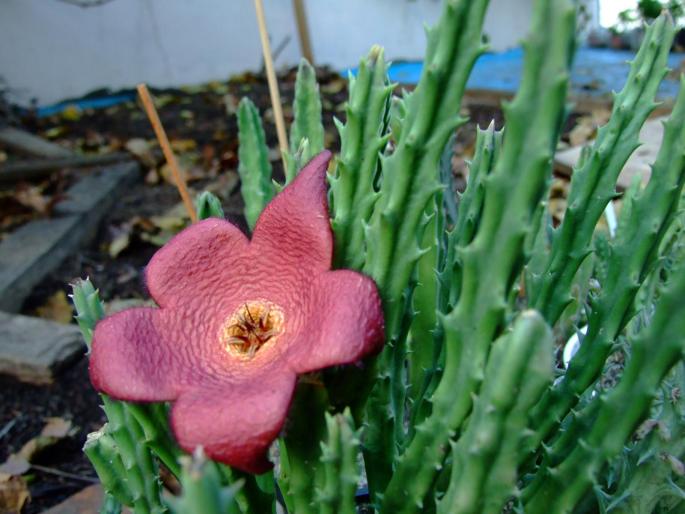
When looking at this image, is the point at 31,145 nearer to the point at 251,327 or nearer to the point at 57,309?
the point at 57,309

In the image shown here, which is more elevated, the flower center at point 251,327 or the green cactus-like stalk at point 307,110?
the green cactus-like stalk at point 307,110

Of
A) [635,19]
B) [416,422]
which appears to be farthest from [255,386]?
[635,19]

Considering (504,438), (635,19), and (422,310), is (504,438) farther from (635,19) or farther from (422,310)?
(635,19)

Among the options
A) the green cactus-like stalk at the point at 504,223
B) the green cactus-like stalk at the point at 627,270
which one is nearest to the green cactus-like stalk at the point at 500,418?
the green cactus-like stalk at the point at 504,223

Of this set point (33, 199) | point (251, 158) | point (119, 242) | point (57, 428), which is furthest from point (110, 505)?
point (33, 199)

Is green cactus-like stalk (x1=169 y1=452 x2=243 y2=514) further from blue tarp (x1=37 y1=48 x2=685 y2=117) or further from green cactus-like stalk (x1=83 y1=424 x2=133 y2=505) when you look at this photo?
blue tarp (x1=37 y1=48 x2=685 y2=117)

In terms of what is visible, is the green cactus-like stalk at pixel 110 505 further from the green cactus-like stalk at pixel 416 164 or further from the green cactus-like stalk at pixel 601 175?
the green cactus-like stalk at pixel 601 175
